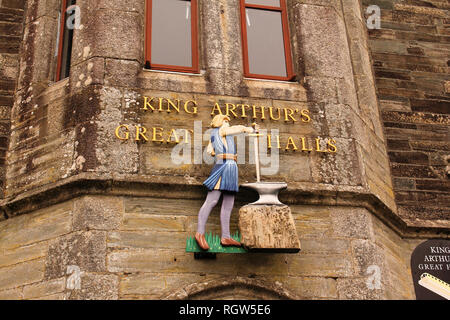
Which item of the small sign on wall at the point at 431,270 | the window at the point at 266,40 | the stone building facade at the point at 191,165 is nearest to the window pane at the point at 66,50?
the stone building facade at the point at 191,165

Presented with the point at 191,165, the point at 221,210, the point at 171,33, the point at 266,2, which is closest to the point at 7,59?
the point at 171,33

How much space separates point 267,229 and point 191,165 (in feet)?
3.92

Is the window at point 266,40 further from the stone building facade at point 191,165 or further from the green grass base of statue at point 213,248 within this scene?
the green grass base of statue at point 213,248

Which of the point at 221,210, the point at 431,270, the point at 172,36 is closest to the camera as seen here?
the point at 221,210

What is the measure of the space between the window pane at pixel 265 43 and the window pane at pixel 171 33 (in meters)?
0.81

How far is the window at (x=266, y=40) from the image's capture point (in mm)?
8461

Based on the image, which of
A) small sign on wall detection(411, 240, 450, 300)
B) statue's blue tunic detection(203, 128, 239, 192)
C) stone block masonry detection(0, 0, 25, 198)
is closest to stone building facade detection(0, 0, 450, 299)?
stone block masonry detection(0, 0, 25, 198)

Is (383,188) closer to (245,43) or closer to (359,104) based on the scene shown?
(359,104)

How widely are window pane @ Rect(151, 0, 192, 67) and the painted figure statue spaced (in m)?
1.26

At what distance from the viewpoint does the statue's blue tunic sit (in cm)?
704

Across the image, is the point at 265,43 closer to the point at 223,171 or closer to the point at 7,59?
the point at 223,171

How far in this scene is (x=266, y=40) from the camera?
8672 millimetres

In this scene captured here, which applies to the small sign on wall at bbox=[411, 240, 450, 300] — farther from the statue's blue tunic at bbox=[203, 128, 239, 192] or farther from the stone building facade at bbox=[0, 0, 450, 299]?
the statue's blue tunic at bbox=[203, 128, 239, 192]

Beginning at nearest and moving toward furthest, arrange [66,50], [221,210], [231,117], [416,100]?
[221,210] < [231,117] < [66,50] < [416,100]
